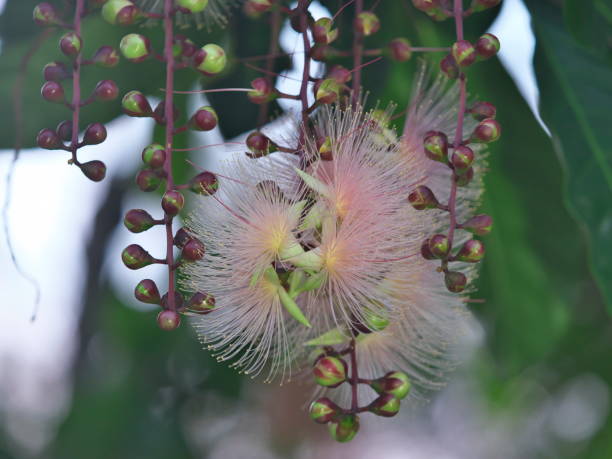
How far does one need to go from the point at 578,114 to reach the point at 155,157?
629mm

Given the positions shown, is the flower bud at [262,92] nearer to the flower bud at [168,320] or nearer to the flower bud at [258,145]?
the flower bud at [258,145]

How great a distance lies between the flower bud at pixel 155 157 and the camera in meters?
0.78

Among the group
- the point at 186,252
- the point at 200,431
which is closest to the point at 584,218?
the point at 186,252

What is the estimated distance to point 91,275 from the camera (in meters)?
2.00

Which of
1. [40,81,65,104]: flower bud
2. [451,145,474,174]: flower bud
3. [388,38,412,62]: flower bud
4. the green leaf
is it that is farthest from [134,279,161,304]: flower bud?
the green leaf

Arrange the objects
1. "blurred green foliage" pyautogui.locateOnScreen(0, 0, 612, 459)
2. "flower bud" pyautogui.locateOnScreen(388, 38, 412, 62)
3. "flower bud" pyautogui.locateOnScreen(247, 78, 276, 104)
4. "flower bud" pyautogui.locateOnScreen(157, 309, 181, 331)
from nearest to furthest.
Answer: "flower bud" pyautogui.locateOnScreen(157, 309, 181, 331)
"flower bud" pyautogui.locateOnScreen(247, 78, 276, 104)
"flower bud" pyautogui.locateOnScreen(388, 38, 412, 62)
"blurred green foliage" pyautogui.locateOnScreen(0, 0, 612, 459)

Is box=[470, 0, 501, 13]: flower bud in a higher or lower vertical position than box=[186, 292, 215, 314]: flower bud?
higher

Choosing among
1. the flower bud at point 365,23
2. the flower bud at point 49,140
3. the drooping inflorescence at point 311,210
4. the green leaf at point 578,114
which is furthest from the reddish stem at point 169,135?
the green leaf at point 578,114

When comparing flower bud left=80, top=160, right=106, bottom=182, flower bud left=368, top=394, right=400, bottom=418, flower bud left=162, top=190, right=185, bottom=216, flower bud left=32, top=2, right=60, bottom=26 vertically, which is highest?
flower bud left=32, top=2, right=60, bottom=26

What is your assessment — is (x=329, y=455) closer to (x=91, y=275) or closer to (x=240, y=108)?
(x=91, y=275)

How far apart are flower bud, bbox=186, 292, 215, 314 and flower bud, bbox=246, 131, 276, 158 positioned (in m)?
0.16

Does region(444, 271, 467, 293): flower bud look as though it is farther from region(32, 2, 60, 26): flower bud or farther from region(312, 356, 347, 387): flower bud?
region(32, 2, 60, 26): flower bud

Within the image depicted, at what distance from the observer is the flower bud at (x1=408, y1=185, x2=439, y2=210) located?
2.56 feet

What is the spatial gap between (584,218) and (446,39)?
0.39 meters
